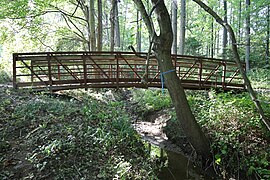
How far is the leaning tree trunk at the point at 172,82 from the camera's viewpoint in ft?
13.5

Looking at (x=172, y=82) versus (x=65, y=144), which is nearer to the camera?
(x=65, y=144)

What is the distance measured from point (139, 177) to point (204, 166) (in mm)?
2199

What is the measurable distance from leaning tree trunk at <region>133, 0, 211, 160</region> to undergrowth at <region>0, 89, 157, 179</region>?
130 centimetres

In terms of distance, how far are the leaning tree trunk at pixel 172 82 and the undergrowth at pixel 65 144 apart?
1298mm

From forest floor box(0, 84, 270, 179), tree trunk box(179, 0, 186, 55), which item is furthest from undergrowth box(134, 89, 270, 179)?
tree trunk box(179, 0, 186, 55)

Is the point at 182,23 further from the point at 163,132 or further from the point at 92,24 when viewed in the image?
the point at 163,132

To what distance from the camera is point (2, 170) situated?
3.14m

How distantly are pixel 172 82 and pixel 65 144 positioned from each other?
107 inches

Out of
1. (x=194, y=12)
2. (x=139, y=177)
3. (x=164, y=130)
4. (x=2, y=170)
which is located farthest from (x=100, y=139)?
(x=194, y=12)

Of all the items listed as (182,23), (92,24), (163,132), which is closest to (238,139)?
(163,132)

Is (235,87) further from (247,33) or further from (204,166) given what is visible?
(247,33)

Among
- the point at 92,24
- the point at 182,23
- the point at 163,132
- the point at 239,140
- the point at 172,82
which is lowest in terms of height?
the point at 163,132

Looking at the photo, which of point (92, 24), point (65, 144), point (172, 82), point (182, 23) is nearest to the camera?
point (65, 144)

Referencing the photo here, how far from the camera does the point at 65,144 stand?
3693 millimetres
